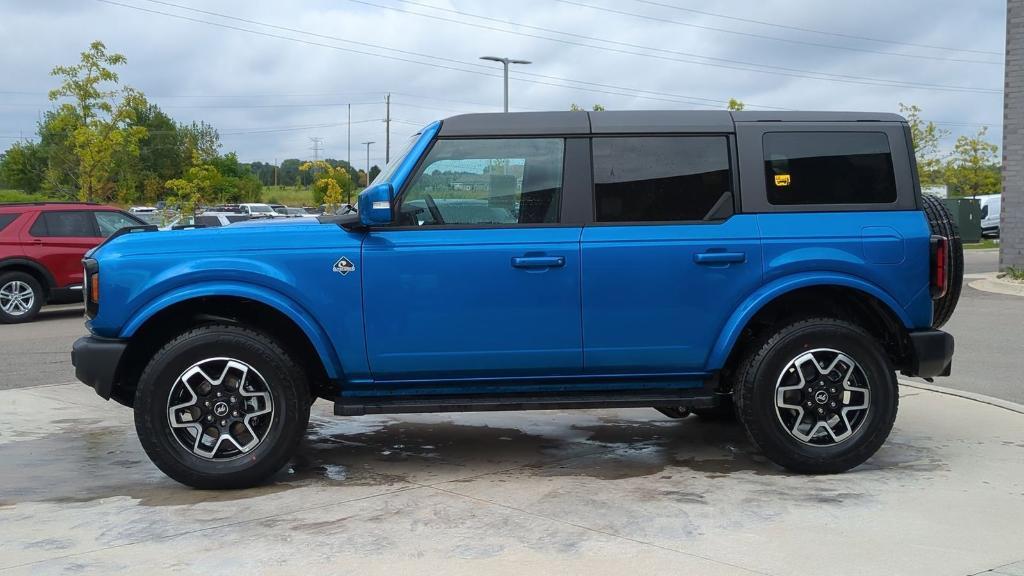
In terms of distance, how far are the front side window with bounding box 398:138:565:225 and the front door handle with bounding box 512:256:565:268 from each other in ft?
0.82

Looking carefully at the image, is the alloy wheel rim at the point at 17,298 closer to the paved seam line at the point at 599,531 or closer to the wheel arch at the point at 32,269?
the wheel arch at the point at 32,269

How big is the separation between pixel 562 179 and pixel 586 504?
1.80 metres

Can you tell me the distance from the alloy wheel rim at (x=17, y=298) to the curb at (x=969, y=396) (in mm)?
12340

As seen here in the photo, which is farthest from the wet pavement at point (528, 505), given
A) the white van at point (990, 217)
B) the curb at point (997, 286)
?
the white van at point (990, 217)

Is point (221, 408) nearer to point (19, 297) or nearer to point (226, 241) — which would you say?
point (226, 241)

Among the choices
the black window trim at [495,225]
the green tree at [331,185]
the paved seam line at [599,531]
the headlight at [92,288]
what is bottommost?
the paved seam line at [599,531]

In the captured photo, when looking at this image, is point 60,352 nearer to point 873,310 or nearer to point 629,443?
point 629,443

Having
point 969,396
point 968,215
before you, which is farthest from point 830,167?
point 968,215

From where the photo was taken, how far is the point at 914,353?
600cm

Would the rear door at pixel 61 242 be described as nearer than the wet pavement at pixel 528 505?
No

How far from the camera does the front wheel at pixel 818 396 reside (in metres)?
5.86

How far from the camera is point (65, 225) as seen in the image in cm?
1622

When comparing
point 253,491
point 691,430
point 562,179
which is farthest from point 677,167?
point 253,491

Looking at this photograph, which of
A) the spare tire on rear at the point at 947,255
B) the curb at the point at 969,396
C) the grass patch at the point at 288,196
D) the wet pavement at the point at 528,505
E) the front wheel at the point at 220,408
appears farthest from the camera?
the grass patch at the point at 288,196
